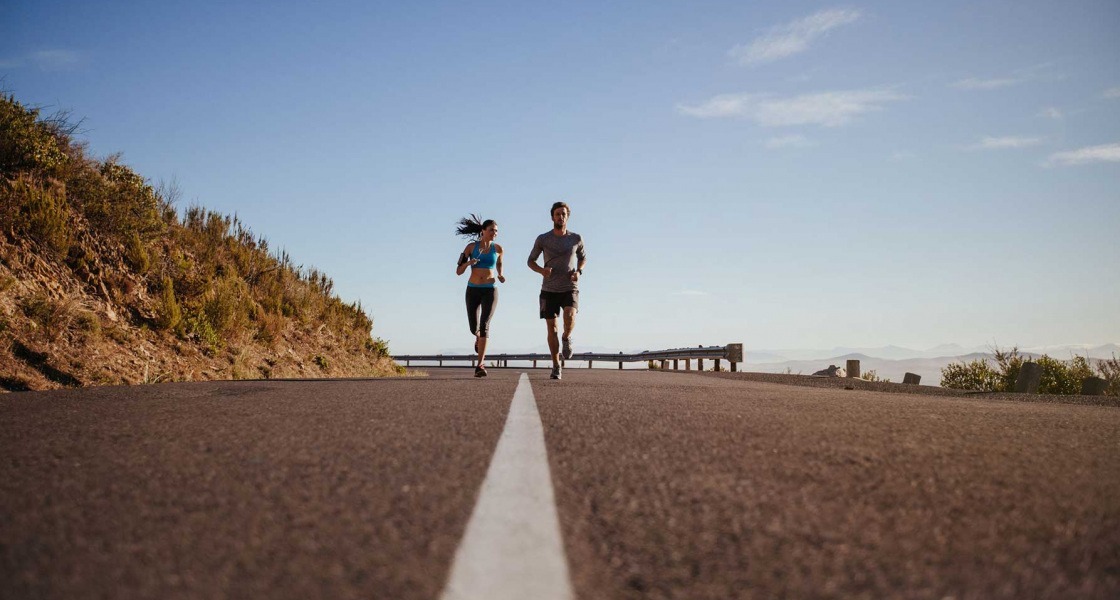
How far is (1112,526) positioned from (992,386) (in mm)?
Result: 15645

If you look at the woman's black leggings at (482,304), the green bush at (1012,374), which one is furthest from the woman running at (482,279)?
A: the green bush at (1012,374)

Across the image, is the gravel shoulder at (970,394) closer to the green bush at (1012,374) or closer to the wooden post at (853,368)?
the wooden post at (853,368)

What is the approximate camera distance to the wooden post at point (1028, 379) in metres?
11.4

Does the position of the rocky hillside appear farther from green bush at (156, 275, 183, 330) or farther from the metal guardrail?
the metal guardrail

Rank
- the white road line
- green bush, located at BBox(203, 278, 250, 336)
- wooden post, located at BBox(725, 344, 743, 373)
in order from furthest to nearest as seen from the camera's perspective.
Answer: wooden post, located at BBox(725, 344, 743, 373), green bush, located at BBox(203, 278, 250, 336), the white road line

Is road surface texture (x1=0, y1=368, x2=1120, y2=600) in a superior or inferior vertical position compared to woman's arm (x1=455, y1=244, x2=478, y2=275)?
inferior

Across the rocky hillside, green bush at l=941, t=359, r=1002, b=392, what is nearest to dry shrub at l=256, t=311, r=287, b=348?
the rocky hillside

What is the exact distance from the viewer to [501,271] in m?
11.2

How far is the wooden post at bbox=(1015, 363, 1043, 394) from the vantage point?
449 inches

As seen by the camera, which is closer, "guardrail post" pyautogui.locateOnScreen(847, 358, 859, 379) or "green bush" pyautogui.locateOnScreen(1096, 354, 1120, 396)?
"green bush" pyautogui.locateOnScreen(1096, 354, 1120, 396)

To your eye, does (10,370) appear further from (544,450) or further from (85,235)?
(544,450)

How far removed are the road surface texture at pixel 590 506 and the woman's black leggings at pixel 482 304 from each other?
6593mm

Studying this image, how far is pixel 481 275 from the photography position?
11.2m

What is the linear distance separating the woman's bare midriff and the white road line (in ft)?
26.7
